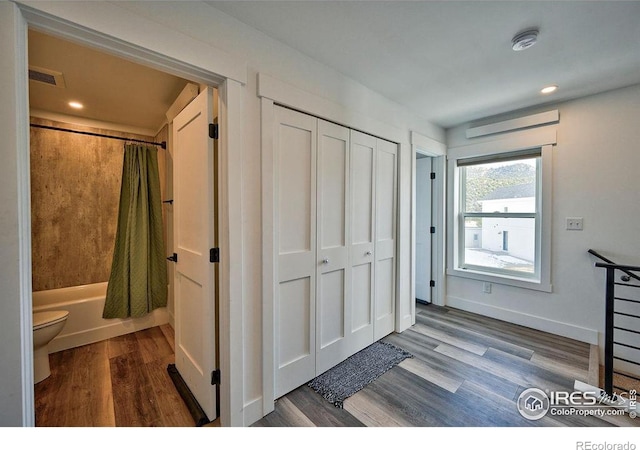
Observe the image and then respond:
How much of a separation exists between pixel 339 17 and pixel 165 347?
299 centimetres

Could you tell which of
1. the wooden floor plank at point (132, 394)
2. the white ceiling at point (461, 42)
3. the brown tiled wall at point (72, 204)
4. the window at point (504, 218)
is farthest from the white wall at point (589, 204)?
the brown tiled wall at point (72, 204)

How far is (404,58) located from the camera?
6.07 feet

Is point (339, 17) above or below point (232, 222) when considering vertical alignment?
above

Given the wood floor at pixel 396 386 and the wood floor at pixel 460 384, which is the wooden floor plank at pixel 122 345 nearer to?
the wood floor at pixel 396 386

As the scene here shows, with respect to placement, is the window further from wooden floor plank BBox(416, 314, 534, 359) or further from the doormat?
the doormat

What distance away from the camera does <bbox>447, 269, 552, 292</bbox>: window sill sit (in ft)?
8.89

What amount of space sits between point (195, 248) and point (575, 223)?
3.39 m

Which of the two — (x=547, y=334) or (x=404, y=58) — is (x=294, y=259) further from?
(x=547, y=334)

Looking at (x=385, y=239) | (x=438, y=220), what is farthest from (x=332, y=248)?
(x=438, y=220)

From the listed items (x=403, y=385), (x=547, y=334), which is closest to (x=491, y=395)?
(x=403, y=385)

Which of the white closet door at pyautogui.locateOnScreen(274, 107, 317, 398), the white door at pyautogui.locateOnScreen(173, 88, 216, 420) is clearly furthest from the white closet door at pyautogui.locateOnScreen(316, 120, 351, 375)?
the white door at pyautogui.locateOnScreen(173, 88, 216, 420)

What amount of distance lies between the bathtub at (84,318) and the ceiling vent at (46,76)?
6.38ft

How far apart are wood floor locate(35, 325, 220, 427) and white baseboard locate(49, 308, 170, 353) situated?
0.06 m

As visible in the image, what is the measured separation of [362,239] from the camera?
2.29 metres
